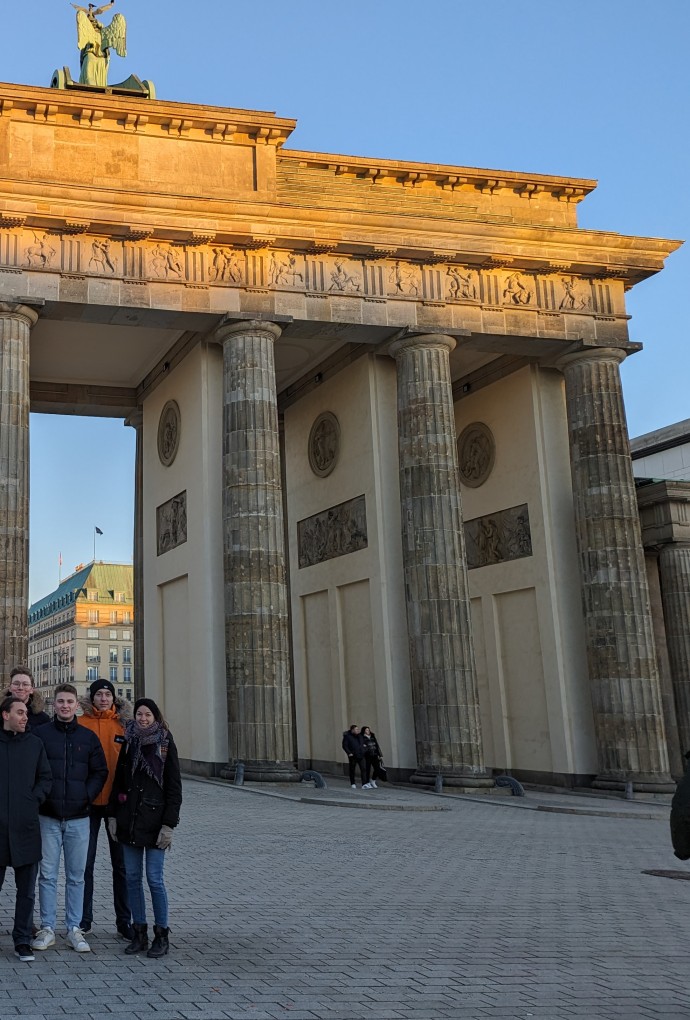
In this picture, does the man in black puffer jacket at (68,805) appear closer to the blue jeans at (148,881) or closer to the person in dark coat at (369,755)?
the blue jeans at (148,881)

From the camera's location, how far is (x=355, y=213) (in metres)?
25.2

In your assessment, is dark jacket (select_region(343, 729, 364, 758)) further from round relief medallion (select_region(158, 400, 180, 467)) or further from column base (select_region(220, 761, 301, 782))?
round relief medallion (select_region(158, 400, 180, 467))

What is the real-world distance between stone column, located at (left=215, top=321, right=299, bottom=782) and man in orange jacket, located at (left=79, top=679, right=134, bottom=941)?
14.4 m


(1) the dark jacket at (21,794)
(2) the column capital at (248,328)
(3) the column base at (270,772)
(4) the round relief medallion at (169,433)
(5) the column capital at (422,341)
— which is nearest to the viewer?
(1) the dark jacket at (21,794)

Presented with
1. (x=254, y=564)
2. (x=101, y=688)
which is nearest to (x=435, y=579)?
(x=254, y=564)

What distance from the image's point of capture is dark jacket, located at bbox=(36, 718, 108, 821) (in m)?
7.82

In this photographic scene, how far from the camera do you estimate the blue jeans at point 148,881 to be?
7.54 m

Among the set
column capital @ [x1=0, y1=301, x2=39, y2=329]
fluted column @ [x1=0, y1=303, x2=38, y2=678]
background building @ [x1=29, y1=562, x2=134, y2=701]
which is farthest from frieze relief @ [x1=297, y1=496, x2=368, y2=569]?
background building @ [x1=29, y1=562, x2=134, y2=701]

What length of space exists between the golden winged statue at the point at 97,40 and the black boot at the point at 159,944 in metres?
24.9

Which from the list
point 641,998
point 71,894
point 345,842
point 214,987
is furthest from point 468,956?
point 345,842

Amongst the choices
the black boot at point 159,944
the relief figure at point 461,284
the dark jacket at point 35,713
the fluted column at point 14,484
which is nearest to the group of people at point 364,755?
the fluted column at point 14,484

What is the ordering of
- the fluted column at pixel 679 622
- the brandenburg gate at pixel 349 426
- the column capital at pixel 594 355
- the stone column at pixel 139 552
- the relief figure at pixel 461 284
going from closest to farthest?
the brandenburg gate at pixel 349 426
the relief figure at pixel 461 284
the column capital at pixel 594 355
the fluted column at pixel 679 622
the stone column at pixel 139 552

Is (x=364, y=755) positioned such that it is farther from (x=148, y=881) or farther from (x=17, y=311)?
(x=148, y=881)

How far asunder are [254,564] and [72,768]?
15727 mm
